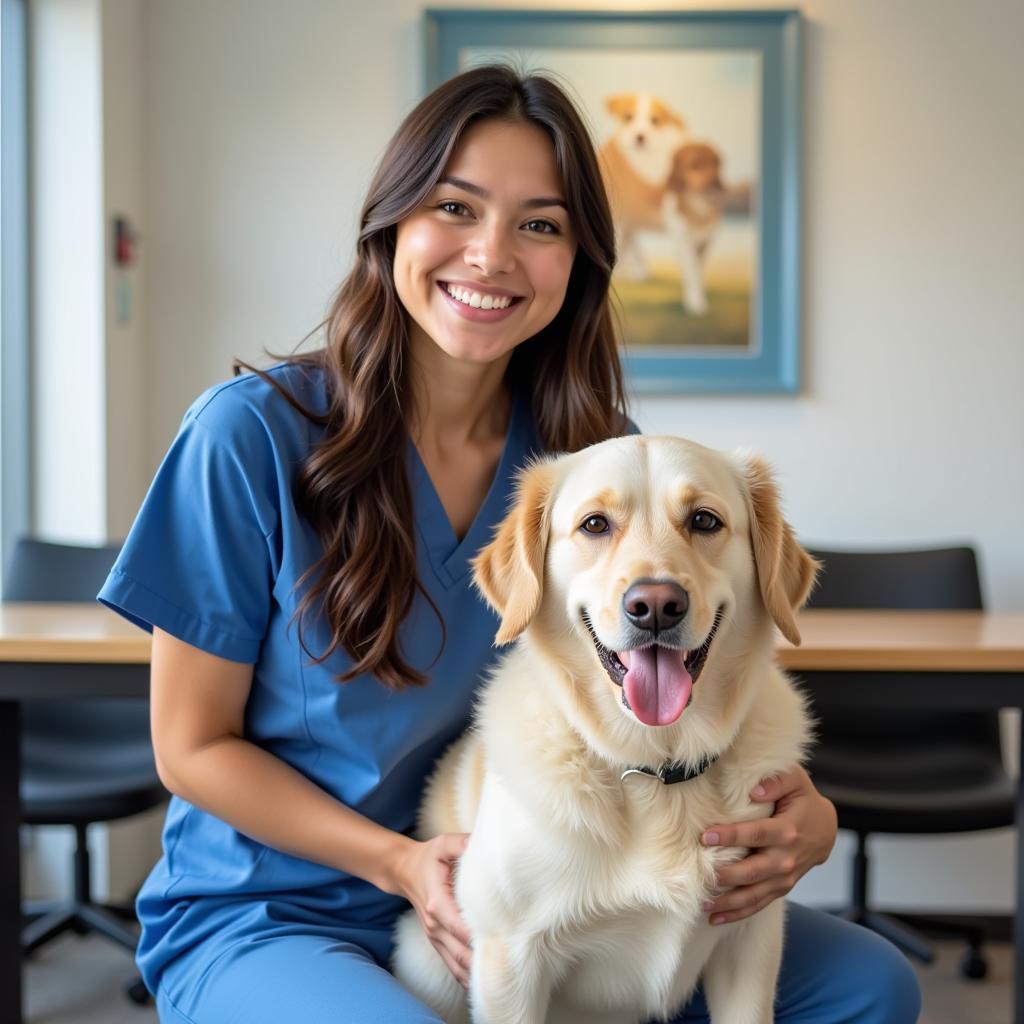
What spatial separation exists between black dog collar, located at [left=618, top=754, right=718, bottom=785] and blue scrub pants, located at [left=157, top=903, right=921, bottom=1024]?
0.33 meters

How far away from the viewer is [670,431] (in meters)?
3.24

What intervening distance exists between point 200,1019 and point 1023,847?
49.7 inches

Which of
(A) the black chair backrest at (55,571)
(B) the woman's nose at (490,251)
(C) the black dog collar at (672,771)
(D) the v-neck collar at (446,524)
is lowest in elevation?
(C) the black dog collar at (672,771)

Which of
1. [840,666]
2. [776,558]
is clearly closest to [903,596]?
[840,666]

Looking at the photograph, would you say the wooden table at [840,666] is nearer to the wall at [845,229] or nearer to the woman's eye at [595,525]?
the woman's eye at [595,525]

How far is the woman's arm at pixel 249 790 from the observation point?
1.35m

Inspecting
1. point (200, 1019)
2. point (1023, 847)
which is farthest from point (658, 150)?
point (200, 1019)

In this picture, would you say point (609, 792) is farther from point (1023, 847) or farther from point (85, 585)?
point (85, 585)

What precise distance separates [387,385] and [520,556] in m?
0.33

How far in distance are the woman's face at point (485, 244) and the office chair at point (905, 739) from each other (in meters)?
1.45

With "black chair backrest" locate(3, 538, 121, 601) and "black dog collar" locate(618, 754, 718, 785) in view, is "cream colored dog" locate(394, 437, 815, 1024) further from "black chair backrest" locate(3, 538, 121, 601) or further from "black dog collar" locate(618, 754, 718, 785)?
"black chair backrest" locate(3, 538, 121, 601)

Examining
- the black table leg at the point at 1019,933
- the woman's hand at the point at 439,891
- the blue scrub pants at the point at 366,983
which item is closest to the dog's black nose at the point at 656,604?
the woman's hand at the point at 439,891

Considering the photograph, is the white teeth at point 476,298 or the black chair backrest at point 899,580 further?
the black chair backrest at point 899,580

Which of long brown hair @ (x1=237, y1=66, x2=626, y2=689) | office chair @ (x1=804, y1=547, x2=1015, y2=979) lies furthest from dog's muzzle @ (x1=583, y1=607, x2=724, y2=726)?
office chair @ (x1=804, y1=547, x2=1015, y2=979)
